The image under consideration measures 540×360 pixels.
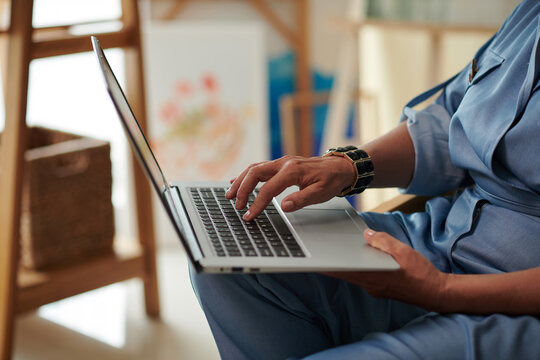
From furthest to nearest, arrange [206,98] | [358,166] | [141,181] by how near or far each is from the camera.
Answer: [206,98] < [141,181] < [358,166]

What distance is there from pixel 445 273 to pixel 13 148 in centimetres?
114

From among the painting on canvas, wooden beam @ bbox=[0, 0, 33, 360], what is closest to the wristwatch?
wooden beam @ bbox=[0, 0, 33, 360]

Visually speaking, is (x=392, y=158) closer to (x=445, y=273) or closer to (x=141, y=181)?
(x=445, y=273)

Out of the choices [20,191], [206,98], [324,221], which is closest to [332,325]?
[324,221]

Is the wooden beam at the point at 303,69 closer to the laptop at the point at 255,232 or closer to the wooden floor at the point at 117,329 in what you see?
the wooden floor at the point at 117,329

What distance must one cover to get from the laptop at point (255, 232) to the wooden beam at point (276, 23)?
2.17m

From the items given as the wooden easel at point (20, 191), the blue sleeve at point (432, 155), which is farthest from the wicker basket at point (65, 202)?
the blue sleeve at point (432, 155)

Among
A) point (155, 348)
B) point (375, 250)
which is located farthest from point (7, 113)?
point (375, 250)

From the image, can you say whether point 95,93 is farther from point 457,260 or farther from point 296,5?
point 457,260

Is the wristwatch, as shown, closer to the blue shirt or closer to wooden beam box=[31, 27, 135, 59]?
the blue shirt

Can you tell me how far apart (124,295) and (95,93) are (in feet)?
3.12

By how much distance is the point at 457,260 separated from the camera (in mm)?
937

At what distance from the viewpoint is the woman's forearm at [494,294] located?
0.80 meters

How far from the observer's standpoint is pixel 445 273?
2.74 ft
